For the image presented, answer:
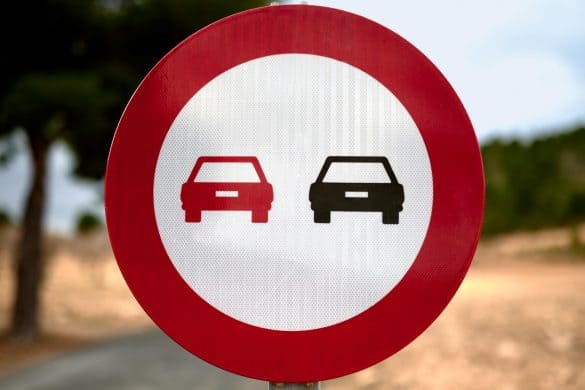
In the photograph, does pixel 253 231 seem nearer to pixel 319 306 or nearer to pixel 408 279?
pixel 319 306

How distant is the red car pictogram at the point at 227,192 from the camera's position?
4.55 ft

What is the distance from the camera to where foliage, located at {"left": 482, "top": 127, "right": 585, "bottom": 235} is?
115 ft

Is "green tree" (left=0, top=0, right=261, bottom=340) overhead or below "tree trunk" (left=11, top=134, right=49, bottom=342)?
overhead

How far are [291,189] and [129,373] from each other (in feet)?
24.0

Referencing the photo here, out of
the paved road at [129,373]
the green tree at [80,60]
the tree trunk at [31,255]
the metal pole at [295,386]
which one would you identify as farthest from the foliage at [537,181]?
the metal pole at [295,386]

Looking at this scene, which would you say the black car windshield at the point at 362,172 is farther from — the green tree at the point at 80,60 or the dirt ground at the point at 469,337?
the green tree at the point at 80,60

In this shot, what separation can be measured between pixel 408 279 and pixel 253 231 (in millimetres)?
316

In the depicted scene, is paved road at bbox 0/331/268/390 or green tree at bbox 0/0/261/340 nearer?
paved road at bbox 0/331/268/390

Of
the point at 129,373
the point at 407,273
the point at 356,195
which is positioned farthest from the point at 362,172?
the point at 129,373

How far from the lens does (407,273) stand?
137cm

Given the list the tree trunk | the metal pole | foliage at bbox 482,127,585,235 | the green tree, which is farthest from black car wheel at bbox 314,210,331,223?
foliage at bbox 482,127,585,235

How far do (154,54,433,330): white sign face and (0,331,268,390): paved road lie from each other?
18.9 feet

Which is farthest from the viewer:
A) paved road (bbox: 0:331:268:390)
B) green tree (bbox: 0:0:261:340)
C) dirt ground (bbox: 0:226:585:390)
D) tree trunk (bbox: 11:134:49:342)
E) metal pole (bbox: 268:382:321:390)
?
tree trunk (bbox: 11:134:49:342)

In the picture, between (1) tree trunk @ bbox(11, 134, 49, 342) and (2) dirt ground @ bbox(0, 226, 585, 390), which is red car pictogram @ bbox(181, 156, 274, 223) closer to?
(2) dirt ground @ bbox(0, 226, 585, 390)
